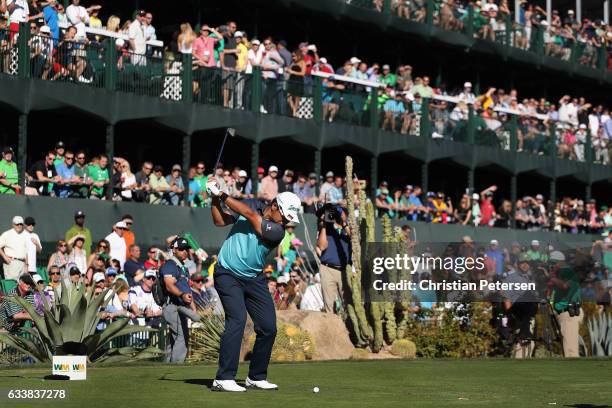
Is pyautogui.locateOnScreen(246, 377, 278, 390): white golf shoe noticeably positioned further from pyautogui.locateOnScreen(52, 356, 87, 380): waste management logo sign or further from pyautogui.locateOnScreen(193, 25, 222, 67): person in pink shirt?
pyautogui.locateOnScreen(193, 25, 222, 67): person in pink shirt

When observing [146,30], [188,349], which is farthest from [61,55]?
[188,349]

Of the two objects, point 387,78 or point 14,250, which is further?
point 387,78

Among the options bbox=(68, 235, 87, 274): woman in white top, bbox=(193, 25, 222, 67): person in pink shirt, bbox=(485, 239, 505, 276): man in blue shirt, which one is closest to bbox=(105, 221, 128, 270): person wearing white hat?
bbox=(68, 235, 87, 274): woman in white top

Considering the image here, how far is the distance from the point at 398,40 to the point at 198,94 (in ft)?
36.5

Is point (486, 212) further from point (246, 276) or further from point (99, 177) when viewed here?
point (246, 276)

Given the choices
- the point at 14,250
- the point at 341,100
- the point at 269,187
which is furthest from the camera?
the point at 341,100

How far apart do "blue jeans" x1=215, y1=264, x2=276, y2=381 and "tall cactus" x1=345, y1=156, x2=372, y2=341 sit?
7779 mm

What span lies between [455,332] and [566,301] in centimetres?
234

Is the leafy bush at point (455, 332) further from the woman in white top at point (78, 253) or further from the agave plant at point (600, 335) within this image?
the woman in white top at point (78, 253)

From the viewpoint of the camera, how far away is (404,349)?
1980 cm

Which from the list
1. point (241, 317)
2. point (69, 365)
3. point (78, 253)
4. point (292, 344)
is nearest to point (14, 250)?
point (78, 253)

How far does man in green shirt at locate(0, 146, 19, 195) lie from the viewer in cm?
2303

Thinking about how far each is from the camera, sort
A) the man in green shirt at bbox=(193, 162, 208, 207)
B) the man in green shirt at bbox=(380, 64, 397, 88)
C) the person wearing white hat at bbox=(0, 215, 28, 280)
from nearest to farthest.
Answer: the person wearing white hat at bbox=(0, 215, 28, 280) < the man in green shirt at bbox=(193, 162, 208, 207) < the man in green shirt at bbox=(380, 64, 397, 88)

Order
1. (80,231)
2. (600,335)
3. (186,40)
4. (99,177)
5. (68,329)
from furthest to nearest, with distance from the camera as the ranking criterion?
(186,40), (99,177), (80,231), (600,335), (68,329)
